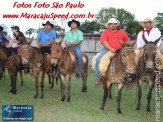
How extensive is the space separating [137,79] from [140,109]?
1055 millimetres

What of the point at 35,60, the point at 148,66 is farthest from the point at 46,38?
the point at 148,66

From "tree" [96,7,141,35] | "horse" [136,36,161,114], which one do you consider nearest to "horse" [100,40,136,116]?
"horse" [136,36,161,114]

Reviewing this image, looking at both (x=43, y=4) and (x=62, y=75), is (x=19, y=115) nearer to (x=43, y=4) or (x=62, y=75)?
(x=62, y=75)

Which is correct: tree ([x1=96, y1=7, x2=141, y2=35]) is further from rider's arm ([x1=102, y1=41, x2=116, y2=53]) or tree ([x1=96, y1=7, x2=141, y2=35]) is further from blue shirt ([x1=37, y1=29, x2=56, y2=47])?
rider's arm ([x1=102, y1=41, x2=116, y2=53])

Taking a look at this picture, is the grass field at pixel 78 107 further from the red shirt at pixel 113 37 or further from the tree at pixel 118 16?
the tree at pixel 118 16

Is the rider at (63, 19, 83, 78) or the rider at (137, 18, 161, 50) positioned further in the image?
the rider at (63, 19, 83, 78)

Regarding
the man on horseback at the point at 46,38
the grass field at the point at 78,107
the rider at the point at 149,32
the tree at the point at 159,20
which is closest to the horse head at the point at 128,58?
the rider at the point at 149,32

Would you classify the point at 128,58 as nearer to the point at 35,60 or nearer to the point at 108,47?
the point at 108,47

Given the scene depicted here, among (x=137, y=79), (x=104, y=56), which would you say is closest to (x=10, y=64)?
(x=104, y=56)

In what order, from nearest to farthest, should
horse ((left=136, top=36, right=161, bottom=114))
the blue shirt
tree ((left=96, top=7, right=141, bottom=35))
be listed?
horse ((left=136, top=36, right=161, bottom=114))
the blue shirt
tree ((left=96, top=7, right=141, bottom=35))

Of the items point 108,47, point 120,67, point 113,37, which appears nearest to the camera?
point 120,67

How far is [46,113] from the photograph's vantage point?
21.6ft

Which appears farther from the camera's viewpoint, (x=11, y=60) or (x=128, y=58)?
(x=11, y=60)

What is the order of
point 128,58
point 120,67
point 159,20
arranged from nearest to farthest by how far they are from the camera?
1. point 128,58
2. point 120,67
3. point 159,20
